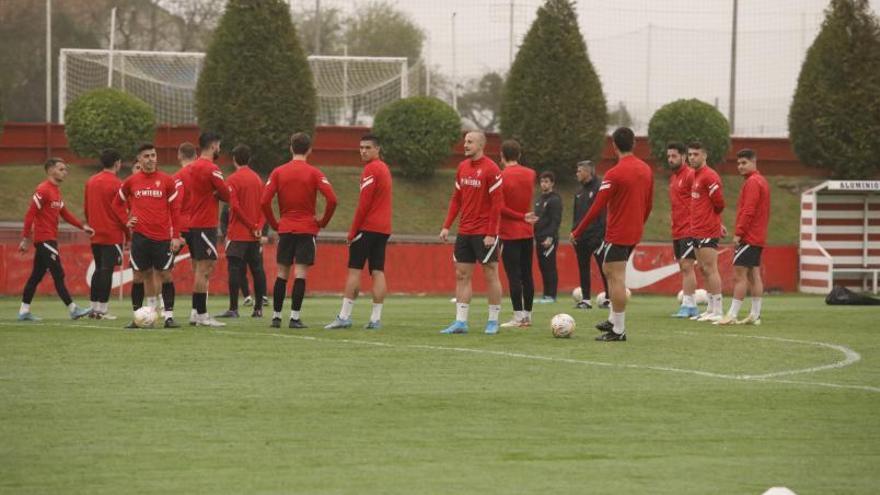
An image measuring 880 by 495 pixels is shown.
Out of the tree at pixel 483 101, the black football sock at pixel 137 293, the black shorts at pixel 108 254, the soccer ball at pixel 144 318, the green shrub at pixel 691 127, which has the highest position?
the tree at pixel 483 101

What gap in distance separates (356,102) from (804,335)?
3210cm

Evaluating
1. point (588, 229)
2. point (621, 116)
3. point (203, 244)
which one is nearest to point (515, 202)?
point (203, 244)

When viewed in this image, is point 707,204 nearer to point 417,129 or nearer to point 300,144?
point 300,144

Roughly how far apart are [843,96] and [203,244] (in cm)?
2701

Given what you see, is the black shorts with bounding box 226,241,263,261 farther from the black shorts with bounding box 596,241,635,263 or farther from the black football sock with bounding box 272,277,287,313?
the black shorts with bounding box 596,241,635,263

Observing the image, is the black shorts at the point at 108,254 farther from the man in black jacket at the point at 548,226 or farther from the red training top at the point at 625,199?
the man in black jacket at the point at 548,226

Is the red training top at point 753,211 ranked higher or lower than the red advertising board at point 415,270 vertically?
higher

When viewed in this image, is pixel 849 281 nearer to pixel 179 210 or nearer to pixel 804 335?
pixel 804 335

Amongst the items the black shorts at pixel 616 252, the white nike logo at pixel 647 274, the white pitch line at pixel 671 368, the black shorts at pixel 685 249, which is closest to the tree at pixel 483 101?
the white nike logo at pixel 647 274

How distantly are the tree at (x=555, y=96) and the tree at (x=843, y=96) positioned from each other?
5854 millimetres

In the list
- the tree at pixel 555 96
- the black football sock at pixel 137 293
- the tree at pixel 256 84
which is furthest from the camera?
the tree at pixel 555 96

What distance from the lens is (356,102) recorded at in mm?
46969

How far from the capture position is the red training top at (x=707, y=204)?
18344 mm

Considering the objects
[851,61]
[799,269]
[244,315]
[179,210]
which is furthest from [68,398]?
[851,61]
